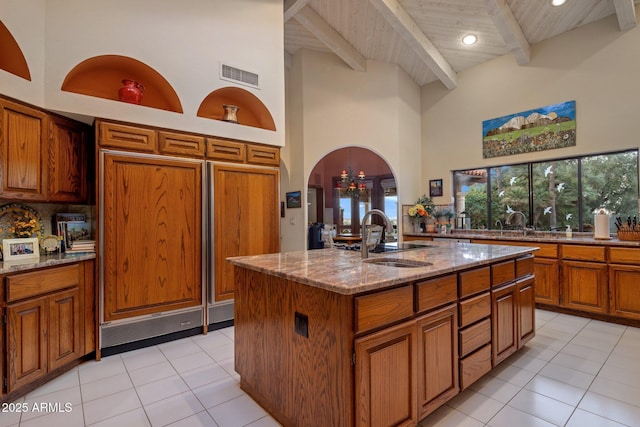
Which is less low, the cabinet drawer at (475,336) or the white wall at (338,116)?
the white wall at (338,116)

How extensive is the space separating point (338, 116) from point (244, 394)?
446cm

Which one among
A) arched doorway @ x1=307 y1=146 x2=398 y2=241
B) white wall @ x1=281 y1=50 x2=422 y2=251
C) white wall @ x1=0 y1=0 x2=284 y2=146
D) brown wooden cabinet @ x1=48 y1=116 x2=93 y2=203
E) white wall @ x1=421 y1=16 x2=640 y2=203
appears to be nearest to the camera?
white wall @ x1=0 y1=0 x2=284 y2=146

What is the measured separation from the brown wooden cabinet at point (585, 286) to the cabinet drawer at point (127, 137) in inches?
185

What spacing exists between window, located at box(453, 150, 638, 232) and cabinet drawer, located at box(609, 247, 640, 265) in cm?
97

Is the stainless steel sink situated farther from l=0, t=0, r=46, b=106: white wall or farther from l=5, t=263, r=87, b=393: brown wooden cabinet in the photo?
l=0, t=0, r=46, b=106: white wall

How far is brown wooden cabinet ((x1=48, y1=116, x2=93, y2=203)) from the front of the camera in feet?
8.46

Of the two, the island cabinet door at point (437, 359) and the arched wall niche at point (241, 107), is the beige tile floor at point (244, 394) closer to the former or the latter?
the island cabinet door at point (437, 359)

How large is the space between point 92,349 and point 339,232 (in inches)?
254

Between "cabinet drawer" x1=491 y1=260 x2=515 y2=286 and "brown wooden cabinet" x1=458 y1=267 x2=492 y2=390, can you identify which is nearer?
"brown wooden cabinet" x1=458 y1=267 x2=492 y2=390

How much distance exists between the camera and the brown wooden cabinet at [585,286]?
3.43 m

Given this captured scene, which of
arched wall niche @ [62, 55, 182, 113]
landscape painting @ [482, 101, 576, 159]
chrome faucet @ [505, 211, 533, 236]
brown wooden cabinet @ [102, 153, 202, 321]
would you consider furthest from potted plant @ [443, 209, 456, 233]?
arched wall niche @ [62, 55, 182, 113]

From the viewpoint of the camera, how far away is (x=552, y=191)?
4.55 meters

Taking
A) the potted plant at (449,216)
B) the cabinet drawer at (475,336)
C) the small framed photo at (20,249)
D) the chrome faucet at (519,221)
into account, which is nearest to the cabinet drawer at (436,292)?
the cabinet drawer at (475,336)

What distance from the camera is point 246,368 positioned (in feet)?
6.91
